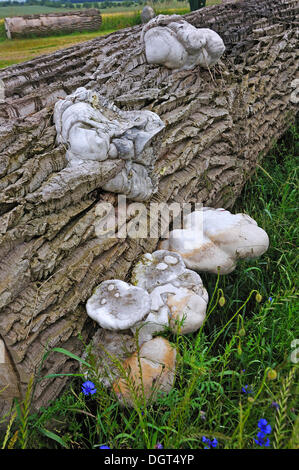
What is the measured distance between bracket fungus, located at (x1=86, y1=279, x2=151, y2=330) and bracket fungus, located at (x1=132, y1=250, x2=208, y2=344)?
0.30ft

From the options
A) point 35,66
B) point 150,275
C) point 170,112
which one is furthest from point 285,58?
point 150,275

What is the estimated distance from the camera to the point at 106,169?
2201mm

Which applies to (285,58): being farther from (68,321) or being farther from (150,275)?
(68,321)

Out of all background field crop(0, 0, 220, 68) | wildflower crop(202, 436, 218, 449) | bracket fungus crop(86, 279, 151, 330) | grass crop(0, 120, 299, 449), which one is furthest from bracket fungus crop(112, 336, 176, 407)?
background field crop(0, 0, 220, 68)

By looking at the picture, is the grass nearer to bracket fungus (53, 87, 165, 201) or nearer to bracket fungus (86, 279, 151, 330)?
bracket fungus (86, 279, 151, 330)

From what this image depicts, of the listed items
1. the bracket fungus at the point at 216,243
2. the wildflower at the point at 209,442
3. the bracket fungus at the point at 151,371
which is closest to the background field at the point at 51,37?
the bracket fungus at the point at 216,243

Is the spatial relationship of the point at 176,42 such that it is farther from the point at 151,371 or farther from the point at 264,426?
the point at 264,426

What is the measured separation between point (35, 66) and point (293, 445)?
3189mm

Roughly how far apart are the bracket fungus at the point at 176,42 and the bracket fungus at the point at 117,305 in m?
1.97

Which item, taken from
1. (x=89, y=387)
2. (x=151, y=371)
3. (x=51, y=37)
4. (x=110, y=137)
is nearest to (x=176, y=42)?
(x=110, y=137)

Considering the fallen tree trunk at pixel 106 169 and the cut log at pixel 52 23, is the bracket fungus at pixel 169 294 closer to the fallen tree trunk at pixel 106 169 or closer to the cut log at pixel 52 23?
the fallen tree trunk at pixel 106 169

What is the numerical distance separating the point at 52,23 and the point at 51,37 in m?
0.27

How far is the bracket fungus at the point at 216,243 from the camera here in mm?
→ 2465

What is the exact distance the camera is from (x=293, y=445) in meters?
1.34
